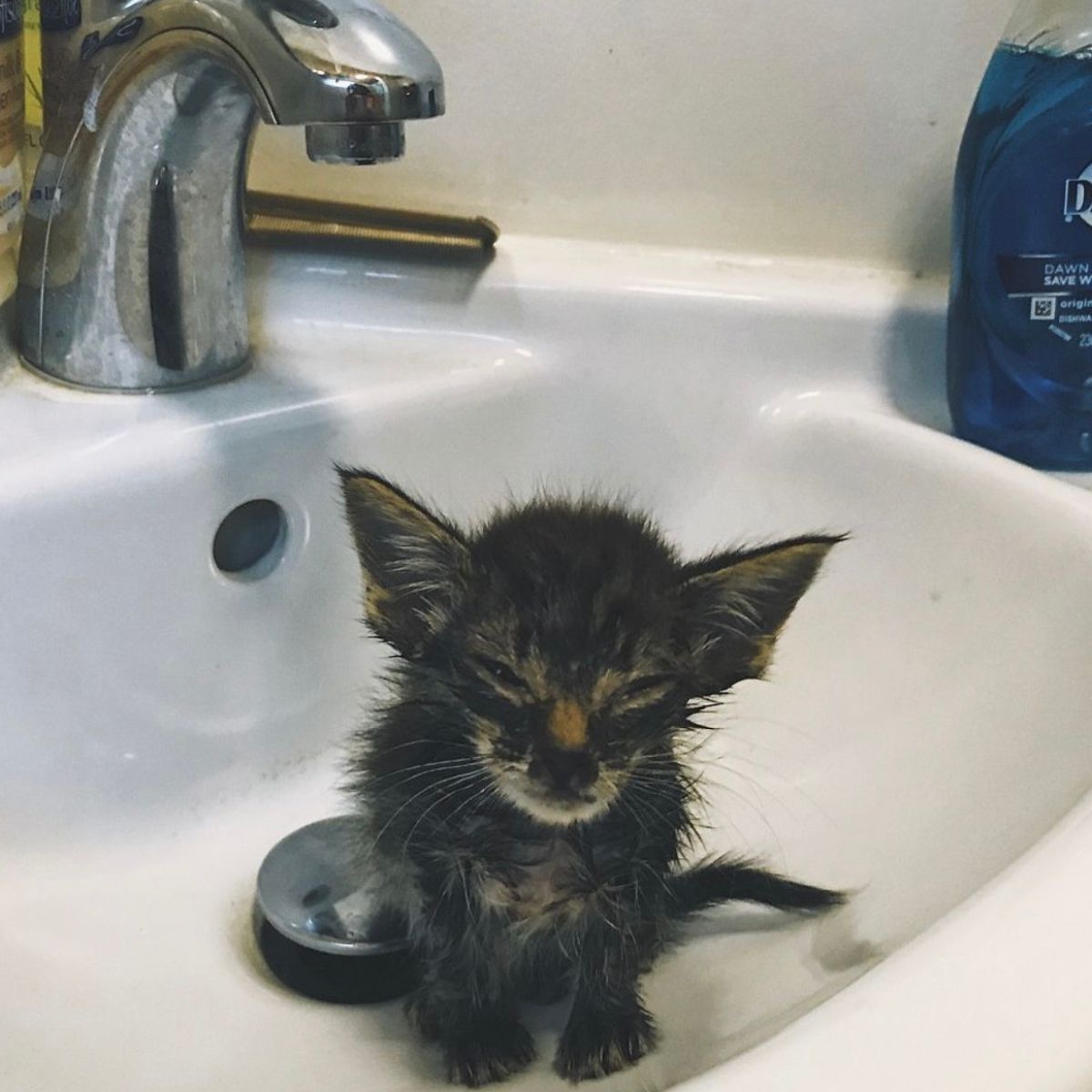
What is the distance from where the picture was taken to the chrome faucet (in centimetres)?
57

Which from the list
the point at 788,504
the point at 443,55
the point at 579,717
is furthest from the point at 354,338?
the point at 579,717

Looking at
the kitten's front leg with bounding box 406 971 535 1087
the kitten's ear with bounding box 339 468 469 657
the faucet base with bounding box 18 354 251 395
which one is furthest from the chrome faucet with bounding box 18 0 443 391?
the kitten's front leg with bounding box 406 971 535 1087

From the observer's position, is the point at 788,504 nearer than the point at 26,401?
No

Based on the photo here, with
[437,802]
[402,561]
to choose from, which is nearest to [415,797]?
[437,802]

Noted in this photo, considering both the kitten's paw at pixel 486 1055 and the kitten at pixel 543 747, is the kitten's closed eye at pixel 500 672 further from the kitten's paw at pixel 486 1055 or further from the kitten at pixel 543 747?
the kitten's paw at pixel 486 1055

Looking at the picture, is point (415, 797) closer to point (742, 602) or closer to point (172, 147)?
point (742, 602)

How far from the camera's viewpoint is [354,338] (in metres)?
0.85

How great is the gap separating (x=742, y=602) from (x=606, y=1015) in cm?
20

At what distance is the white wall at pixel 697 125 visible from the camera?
2.68 ft

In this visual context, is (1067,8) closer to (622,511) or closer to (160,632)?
(622,511)

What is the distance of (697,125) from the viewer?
0.85 metres

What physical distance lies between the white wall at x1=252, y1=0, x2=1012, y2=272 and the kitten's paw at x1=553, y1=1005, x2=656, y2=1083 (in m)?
0.53

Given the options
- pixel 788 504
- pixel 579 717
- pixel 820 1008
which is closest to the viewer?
pixel 820 1008

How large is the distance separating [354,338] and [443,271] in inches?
2.9
